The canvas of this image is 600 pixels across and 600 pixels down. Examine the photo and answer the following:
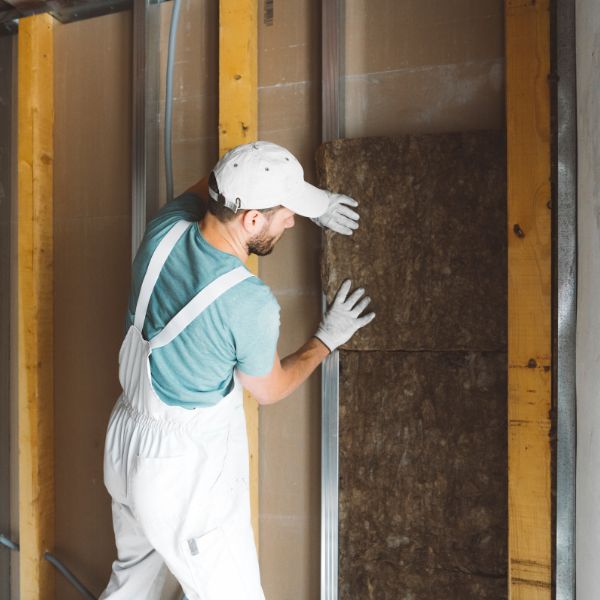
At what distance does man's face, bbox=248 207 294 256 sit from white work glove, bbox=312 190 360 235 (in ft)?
0.65

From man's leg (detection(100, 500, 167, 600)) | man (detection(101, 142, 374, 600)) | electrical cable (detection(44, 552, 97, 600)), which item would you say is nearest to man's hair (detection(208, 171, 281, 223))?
man (detection(101, 142, 374, 600))

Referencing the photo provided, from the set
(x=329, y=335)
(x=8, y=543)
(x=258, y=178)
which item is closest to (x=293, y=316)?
(x=329, y=335)

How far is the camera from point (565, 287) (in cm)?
126

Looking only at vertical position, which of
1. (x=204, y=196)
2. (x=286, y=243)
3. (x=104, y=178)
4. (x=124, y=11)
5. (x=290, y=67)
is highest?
(x=124, y=11)

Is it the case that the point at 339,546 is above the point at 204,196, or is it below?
below

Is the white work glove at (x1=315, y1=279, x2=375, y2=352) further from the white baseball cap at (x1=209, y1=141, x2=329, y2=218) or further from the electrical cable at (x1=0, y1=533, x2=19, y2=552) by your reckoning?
the electrical cable at (x1=0, y1=533, x2=19, y2=552)

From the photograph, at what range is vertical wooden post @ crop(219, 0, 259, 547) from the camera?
1.64 metres

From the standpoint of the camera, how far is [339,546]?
1628 millimetres

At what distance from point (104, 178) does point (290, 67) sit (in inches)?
30.2

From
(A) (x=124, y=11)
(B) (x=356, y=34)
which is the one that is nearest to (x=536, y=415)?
(B) (x=356, y=34)

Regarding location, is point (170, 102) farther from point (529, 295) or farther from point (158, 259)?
point (529, 295)

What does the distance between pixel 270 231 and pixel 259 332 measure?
0.26m

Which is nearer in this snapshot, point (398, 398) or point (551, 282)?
point (551, 282)

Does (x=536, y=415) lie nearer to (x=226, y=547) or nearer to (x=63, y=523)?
(x=226, y=547)
